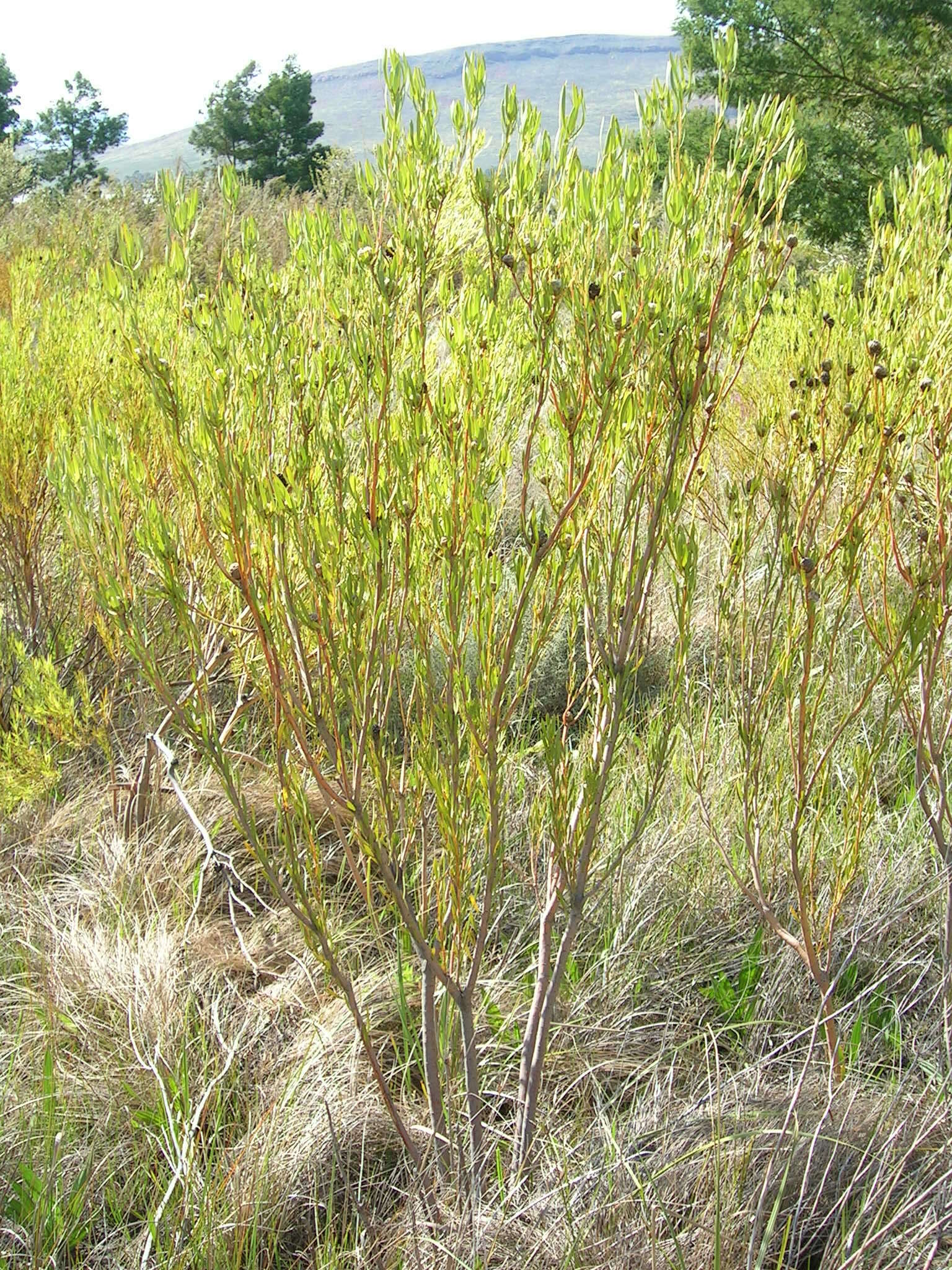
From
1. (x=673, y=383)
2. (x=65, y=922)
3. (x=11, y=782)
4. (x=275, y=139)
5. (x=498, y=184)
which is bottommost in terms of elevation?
(x=65, y=922)

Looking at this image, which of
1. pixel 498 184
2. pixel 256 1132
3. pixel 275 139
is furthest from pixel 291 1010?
pixel 275 139

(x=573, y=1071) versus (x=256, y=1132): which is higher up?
(x=256, y=1132)

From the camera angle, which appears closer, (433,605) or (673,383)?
(673,383)

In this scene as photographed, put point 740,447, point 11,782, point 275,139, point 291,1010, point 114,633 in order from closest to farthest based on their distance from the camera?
point 291,1010 → point 11,782 → point 114,633 → point 740,447 → point 275,139

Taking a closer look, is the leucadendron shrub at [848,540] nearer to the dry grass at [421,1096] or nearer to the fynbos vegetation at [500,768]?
the fynbos vegetation at [500,768]

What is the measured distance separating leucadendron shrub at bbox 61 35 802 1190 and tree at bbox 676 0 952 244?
402 inches

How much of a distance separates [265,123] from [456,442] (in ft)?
157

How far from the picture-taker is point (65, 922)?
290cm

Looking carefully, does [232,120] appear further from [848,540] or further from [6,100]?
[848,540]

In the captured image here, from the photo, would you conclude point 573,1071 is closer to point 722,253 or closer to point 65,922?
point 65,922

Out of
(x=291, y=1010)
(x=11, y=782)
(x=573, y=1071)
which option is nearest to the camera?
(x=573, y=1071)

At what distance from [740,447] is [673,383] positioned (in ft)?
11.6

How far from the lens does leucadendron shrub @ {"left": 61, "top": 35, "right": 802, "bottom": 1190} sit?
156 centimetres

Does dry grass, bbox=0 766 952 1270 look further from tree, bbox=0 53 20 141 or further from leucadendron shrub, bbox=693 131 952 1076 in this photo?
tree, bbox=0 53 20 141
